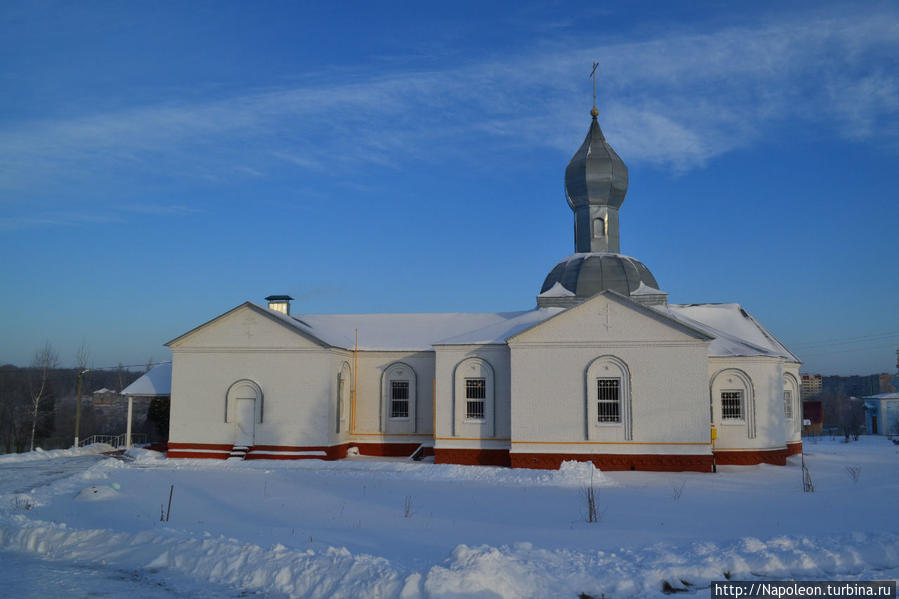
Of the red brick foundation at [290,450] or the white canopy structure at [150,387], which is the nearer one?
the red brick foundation at [290,450]

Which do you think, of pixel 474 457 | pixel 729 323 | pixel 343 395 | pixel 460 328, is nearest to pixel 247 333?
pixel 343 395

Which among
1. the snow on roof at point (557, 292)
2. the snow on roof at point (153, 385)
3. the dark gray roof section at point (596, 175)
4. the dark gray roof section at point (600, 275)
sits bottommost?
the snow on roof at point (153, 385)

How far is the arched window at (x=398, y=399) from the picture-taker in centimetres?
2759

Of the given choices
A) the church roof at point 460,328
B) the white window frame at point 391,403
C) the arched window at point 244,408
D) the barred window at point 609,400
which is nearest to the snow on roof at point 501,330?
the church roof at point 460,328

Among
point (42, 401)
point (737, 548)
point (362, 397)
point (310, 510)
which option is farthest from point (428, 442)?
point (42, 401)

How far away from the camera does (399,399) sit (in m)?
27.9

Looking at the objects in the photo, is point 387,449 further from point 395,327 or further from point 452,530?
point 452,530

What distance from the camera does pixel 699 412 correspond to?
73.8 feet

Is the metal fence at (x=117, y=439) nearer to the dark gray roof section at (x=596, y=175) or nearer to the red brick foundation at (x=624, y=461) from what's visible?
the red brick foundation at (x=624, y=461)

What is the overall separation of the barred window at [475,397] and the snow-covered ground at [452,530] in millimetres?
3296

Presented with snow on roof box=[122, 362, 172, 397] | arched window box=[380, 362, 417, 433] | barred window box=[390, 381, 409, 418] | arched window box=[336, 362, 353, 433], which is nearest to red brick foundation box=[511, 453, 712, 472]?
arched window box=[380, 362, 417, 433]

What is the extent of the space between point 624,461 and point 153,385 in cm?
1998

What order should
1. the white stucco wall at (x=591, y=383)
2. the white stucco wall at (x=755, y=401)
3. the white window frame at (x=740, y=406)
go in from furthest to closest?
the white window frame at (x=740, y=406) < the white stucco wall at (x=755, y=401) < the white stucco wall at (x=591, y=383)

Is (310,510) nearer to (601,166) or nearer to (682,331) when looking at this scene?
(682,331)
